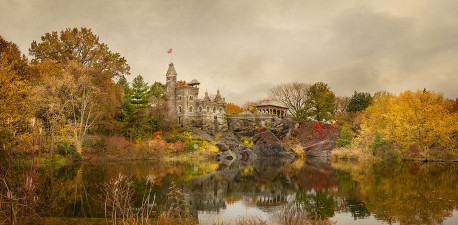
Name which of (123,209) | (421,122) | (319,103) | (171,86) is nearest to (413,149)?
(421,122)

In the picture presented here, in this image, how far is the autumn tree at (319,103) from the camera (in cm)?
5662

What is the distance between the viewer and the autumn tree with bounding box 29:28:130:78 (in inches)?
1398

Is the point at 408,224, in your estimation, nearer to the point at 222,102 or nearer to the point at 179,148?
the point at 179,148

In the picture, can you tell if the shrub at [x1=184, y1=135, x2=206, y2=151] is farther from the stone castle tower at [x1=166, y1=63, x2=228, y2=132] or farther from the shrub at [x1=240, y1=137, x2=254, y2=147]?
the shrub at [x1=240, y1=137, x2=254, y2=147]

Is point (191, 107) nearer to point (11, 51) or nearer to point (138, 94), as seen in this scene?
point (138, 94)

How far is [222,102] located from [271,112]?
1262 cm

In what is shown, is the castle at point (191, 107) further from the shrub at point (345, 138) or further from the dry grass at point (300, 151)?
the shrub at point (345, 138)

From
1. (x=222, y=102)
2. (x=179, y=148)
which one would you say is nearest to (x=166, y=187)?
(x=179, y=148)

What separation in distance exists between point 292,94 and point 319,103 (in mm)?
11227

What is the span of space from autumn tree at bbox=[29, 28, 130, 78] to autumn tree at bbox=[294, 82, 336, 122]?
35379mm

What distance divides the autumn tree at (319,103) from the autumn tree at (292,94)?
743 cm

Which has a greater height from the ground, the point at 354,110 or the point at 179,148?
the point at 354,110

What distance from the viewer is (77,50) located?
37.4m

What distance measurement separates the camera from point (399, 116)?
1265 inches
